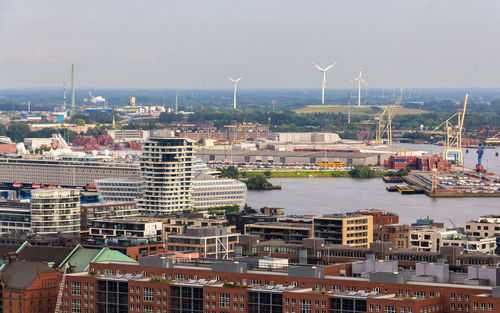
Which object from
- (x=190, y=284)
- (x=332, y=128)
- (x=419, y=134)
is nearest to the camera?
(x=190, y=284)

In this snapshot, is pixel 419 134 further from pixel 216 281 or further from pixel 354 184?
pixel 216 281

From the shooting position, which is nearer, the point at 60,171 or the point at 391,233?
the point at 391,233

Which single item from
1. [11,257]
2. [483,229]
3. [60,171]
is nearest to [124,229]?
[11,257]

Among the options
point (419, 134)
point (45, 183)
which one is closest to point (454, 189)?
point (45, 183)

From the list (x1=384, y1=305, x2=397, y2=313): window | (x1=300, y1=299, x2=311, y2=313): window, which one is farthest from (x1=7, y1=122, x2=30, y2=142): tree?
(x1=384, y1=305, x2=397, y2=313): window

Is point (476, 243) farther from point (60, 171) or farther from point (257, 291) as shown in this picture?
point (60, 171)

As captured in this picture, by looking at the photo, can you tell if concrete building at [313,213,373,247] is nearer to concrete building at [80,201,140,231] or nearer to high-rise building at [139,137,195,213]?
concrete building at [80,201,140,231]
